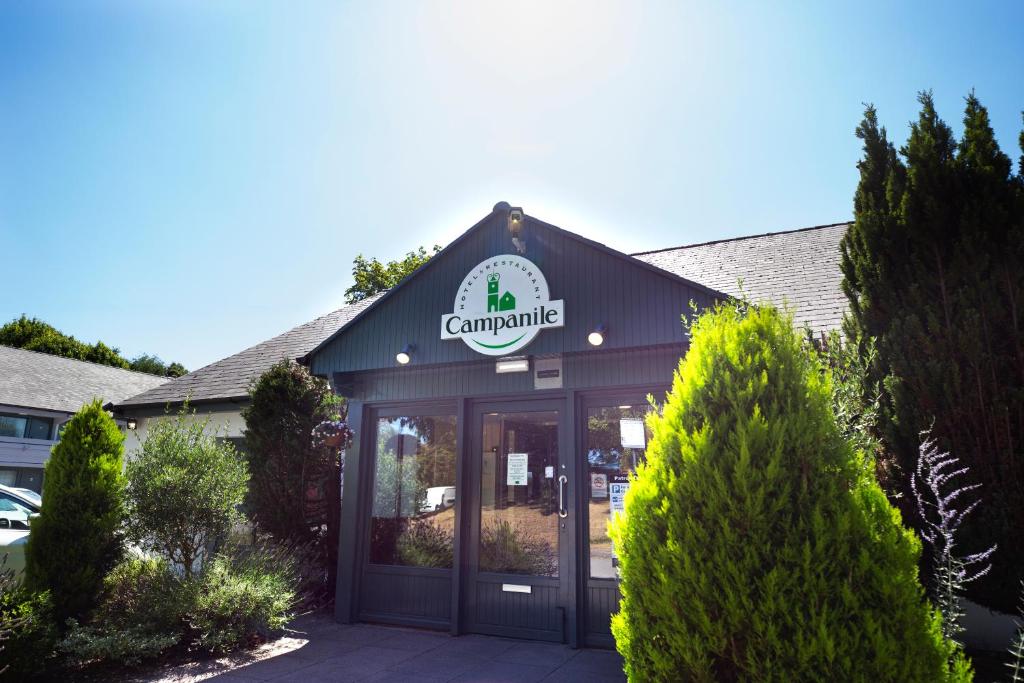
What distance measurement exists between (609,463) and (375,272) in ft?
81.3

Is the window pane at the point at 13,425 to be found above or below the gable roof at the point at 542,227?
below

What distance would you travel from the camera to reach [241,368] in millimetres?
12586

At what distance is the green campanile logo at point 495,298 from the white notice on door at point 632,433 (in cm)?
175

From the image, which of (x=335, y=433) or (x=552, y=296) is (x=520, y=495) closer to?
(x=552, y=296)

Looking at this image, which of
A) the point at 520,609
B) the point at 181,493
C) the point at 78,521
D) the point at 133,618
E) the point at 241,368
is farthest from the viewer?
the point at 241,368

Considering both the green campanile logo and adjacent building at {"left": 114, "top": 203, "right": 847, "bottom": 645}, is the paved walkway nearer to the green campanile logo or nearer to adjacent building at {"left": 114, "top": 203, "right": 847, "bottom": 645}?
adjacent building at {"left": 114, "top": 203, "right": 847, "bottom": 645}

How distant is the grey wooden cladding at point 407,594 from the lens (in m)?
6.57

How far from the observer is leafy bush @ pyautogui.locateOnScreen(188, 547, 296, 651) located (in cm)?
575

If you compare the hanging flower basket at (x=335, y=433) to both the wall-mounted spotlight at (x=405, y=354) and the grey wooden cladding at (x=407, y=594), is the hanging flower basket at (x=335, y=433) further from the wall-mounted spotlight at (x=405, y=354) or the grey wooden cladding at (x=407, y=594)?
the grey wooden cladding at (x=407, y=594)

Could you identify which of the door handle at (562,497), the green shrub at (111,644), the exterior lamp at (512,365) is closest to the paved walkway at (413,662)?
the green shrub at (111,644)

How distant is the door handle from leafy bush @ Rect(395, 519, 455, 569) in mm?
1369

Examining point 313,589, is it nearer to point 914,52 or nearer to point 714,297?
point 714,297

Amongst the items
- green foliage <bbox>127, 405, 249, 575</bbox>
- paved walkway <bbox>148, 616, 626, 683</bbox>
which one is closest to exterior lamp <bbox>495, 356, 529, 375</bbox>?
paved walkway <bbox>148, 616, 626, 683</bbox>

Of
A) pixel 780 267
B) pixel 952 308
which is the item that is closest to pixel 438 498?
pixel 952 308
